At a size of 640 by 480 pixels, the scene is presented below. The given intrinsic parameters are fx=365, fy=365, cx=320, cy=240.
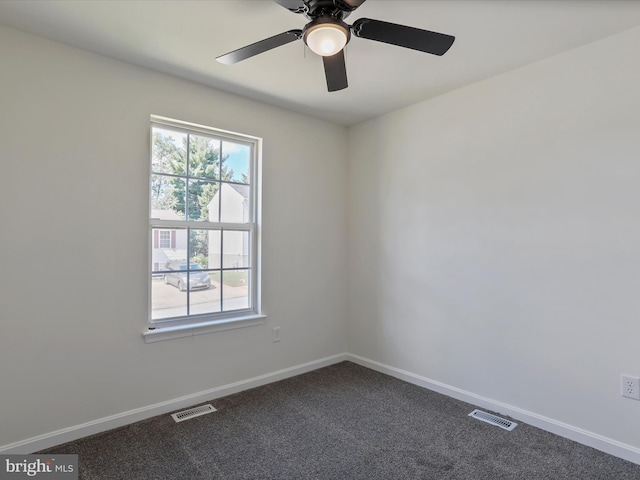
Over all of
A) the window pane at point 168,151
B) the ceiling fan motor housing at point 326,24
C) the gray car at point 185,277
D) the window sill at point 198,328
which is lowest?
the window sill at point 198,328

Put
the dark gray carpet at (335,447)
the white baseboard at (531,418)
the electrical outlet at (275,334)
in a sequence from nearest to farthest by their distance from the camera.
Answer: the dark gray carpet at (335,447) → the white baseboard at (531,418) → the electrical outlet at (275,334)

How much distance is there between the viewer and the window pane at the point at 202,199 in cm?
285

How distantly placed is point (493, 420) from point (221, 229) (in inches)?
96.9

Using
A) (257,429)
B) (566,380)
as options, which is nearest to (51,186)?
(257,429)

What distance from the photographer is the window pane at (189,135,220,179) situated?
286cm

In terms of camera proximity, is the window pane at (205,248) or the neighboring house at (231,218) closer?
the window pane at (205,248)

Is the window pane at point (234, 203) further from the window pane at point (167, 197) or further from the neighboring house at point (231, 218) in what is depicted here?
the window pane at point (167, 197)

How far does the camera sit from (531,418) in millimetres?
2461

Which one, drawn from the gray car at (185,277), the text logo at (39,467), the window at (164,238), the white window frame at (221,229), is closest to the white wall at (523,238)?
the white window frame at (221,229)

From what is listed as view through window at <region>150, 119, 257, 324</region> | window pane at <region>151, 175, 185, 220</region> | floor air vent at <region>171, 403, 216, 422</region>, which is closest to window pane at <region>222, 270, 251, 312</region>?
view through window at <region>150, 119, 257, 324</region>

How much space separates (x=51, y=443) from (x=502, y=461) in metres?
2.65

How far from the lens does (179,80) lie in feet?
8.91

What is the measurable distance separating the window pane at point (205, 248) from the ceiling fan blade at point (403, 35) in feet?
6.18

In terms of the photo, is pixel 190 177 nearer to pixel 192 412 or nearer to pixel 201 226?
pixel 201 226
